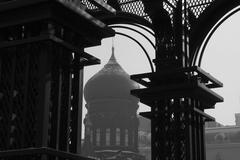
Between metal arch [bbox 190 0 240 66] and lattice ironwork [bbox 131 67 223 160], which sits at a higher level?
metal arch [bbox 190 0 240 66]

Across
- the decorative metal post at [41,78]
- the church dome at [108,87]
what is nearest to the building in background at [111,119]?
the church dome at [108,87]

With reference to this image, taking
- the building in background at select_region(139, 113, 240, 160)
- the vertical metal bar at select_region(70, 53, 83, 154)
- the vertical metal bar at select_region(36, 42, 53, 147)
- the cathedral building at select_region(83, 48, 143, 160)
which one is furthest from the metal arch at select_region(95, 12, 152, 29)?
the building in background at select_region(139, 113, 240, 160)

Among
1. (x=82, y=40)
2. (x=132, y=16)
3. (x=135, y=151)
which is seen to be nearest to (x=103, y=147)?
(x=135, y=151)

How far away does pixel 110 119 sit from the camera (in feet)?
225

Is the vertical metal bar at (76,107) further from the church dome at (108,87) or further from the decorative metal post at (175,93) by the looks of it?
the church dome at (108,87)

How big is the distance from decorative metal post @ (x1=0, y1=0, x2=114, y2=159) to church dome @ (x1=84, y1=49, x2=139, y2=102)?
64390 mm

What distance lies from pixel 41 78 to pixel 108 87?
2601 inches

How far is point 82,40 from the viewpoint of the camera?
15.5 feet

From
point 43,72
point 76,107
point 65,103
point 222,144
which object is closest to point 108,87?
point 222,144

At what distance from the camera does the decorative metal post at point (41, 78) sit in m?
4.10

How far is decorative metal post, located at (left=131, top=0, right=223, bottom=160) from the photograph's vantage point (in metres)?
8.20

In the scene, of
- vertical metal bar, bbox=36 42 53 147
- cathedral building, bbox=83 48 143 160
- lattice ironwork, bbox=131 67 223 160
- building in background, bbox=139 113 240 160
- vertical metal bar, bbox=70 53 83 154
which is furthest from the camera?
building in background, bbox=139 113 240 160

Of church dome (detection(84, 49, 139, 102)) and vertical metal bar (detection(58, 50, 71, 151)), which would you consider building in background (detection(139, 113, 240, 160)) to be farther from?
vertical metal bar (detection(58, 50, 71, 151))

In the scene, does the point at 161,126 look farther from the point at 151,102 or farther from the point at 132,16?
the point at 132,16
